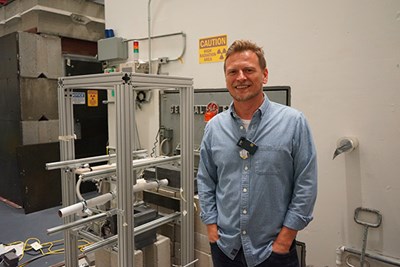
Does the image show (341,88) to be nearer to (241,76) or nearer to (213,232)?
(241,76)

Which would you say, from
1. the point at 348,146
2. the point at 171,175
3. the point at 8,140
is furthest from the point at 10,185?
the point at 348,146

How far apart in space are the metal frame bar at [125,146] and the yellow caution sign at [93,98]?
7.78 feet

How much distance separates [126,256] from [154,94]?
1699 mm

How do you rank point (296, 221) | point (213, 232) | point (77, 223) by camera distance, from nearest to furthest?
point (296, 221) → point (213, 232) → point (77, 223)

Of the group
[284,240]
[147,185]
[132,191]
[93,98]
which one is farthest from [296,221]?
[93,98]

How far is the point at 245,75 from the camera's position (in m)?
1.25

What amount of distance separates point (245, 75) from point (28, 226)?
3.02m

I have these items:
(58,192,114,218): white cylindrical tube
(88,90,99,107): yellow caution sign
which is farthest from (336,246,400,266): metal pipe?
(88,90,99,107): yellow caution sign

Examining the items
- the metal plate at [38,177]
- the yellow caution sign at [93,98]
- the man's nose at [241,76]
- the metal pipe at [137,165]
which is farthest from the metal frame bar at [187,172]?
→ the yellow caution sign at [93,98]

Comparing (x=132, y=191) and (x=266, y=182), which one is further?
(x=132, y=191)

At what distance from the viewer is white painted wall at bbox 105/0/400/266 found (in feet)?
5.76

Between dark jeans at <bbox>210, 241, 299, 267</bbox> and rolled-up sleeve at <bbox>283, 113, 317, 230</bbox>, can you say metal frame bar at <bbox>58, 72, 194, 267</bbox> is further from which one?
rolled-up sleeve at <bbox>283, 113, 317, 230</bbox>

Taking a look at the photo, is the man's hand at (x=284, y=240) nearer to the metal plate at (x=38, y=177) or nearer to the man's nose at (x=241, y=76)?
the man's nose at (x=241, y=76)

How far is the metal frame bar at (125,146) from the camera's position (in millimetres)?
1508
